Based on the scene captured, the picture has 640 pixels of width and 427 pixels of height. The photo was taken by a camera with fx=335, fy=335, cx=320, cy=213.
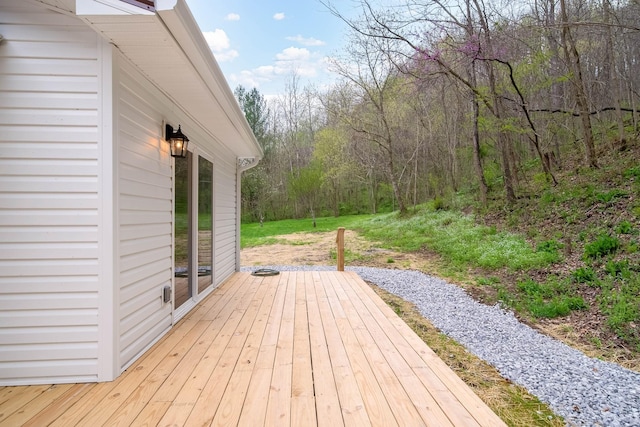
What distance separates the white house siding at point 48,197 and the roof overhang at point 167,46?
0.26m

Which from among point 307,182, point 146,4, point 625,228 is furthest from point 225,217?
point 307,182

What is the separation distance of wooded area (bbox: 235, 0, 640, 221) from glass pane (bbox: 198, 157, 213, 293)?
17.2 feet

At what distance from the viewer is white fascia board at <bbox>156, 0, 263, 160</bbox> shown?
66.3 inches

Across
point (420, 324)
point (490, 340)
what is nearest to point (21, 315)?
point (420, 324)

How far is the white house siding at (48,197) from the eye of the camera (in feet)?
6.41

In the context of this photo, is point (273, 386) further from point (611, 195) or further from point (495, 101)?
point (495, 101)

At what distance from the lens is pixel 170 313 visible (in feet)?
9.84

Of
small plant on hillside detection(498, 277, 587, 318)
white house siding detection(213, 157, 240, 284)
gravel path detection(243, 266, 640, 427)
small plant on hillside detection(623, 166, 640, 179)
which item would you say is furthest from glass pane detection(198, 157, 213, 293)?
small plant on hillside detection(623, 166, 640, 179)

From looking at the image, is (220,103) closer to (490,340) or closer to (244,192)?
(490,340)

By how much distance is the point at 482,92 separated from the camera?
26.7ft

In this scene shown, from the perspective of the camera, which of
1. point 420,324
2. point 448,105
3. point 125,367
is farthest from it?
point 448,105

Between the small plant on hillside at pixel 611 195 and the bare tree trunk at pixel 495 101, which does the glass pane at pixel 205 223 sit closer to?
the bare tree trunk at pixel 495 101

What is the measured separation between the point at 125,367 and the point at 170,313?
0.84 meters

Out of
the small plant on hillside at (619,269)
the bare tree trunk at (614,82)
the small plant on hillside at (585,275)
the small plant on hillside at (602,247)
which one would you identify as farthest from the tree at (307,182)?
the small plant on hillside at (619,269)
